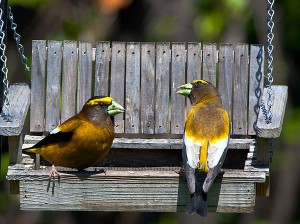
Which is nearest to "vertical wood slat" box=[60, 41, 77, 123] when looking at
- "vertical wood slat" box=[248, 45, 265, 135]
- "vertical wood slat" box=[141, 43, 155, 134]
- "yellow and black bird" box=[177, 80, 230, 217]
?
"vertical wood slat" box=[141, 43, 155, 134]

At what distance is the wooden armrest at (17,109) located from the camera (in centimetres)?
779

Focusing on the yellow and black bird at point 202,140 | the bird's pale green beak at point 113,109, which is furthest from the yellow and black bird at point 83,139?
the yellow and black bird at point 202,140

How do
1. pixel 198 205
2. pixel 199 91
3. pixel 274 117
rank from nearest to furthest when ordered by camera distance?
pixel 198 205
pixel 274 117
pixel 199 91

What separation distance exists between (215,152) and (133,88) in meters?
1.35

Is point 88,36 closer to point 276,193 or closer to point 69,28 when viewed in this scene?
point 69,28

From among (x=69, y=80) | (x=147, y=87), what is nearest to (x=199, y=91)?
(x=147, y=87)

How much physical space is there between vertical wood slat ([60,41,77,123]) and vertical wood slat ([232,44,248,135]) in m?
1.24

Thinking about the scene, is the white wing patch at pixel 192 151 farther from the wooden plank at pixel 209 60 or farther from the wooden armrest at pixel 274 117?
the wooden plank at pixel 209 60

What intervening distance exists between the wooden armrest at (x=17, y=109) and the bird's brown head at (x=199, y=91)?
116 cm

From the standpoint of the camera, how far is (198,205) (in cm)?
737

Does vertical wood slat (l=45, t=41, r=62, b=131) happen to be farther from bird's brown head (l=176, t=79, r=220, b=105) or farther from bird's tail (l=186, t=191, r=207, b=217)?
bird's tail (l=186, t=191, r=207, b=217)

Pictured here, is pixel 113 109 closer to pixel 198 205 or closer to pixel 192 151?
pixel 192 151

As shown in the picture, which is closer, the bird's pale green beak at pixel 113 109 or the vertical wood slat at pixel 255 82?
the bird's pale green beak at pixel 113 109

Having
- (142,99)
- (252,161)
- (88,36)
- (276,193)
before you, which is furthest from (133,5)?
(252,161)
